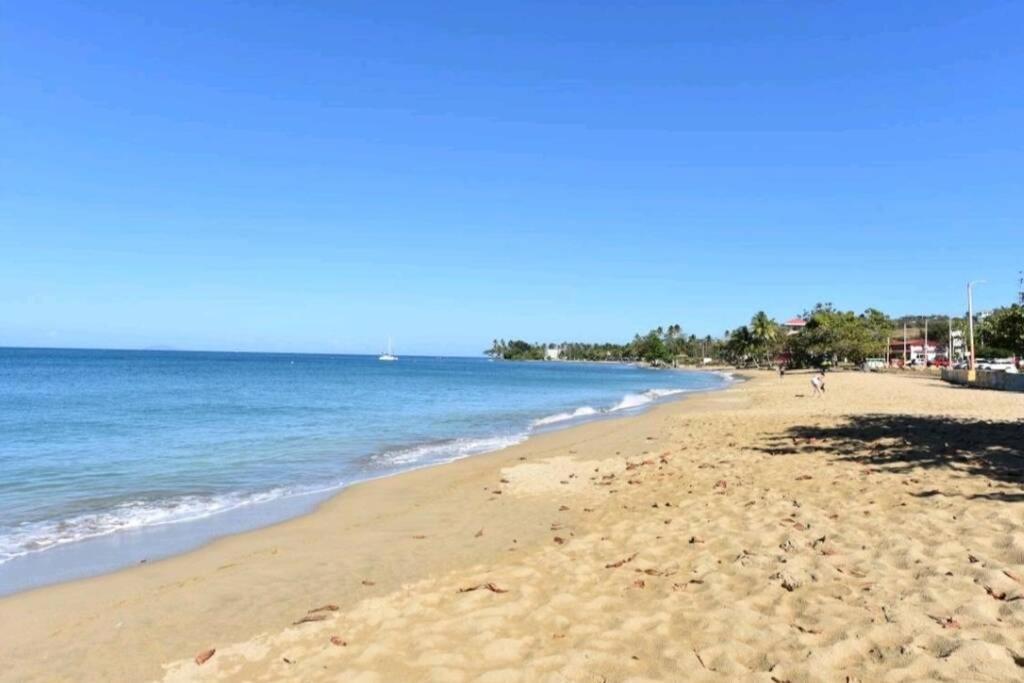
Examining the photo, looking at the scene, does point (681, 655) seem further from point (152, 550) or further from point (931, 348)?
point (931, 348)

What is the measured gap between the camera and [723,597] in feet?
17.7

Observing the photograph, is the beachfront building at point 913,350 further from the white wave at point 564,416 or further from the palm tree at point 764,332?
the white wave at point 564,416

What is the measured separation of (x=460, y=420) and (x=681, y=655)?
24519 millimetres

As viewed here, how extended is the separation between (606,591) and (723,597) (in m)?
0.99

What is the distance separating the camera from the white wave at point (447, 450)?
17.3m

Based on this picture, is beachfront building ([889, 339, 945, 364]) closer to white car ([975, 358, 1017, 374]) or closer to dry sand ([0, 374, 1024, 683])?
white car ([975, 358, 1017, 374])

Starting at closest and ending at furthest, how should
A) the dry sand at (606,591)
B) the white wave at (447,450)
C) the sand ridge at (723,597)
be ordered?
1. the sand ridge at (723,597)
2. the dry sand at (606,591)
3. the white wave at (447,450)

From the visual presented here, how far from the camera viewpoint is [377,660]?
4.73 metres

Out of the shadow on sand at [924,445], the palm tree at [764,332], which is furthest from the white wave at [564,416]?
the palm tree at [764,332]

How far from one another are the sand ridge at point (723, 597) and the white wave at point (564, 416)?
55.8ft

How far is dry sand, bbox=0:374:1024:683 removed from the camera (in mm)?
4418

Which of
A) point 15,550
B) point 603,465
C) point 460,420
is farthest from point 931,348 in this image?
point 15,550

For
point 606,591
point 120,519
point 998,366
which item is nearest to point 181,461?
point 120,519

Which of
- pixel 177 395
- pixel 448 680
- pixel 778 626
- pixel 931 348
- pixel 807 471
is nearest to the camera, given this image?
pixel 448 680
